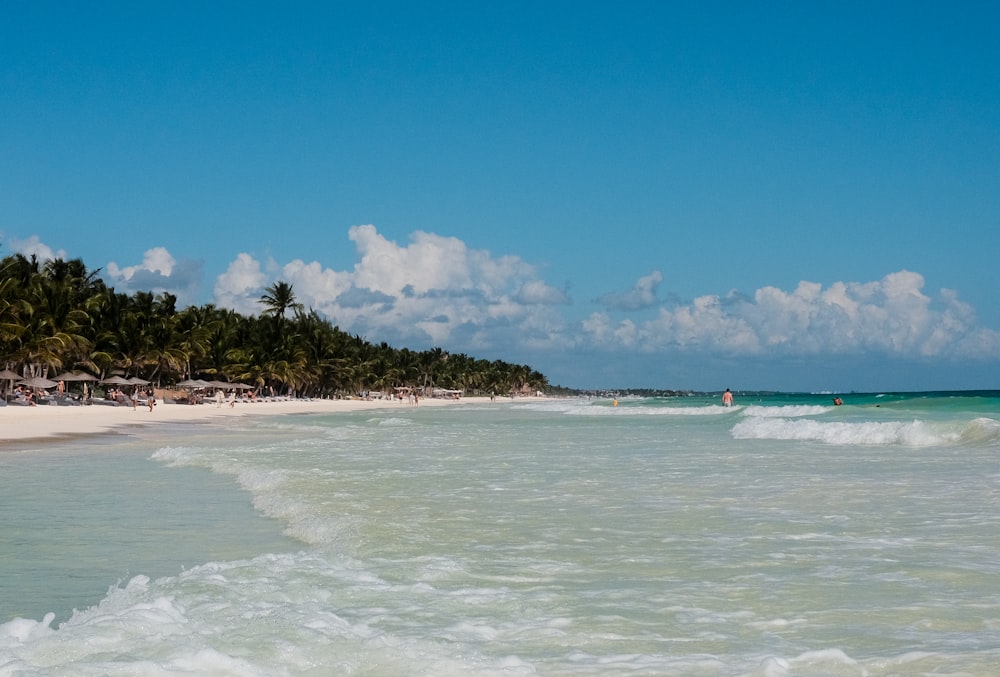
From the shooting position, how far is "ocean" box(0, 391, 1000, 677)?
198 inches

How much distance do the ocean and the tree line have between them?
134 ft

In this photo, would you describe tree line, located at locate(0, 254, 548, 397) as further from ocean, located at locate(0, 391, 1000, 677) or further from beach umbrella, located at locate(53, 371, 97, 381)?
ocean, located at locate(0, 391, 1000, 677)

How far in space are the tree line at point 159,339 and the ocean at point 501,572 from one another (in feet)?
134

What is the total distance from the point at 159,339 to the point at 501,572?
6460cm

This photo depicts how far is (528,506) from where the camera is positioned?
1138cm

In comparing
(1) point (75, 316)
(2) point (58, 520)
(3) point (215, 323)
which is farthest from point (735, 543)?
(3) point (215, 323)

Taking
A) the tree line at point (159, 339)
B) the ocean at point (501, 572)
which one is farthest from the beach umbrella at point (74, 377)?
the ocean at point (501, 572)

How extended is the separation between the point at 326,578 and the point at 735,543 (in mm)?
4039

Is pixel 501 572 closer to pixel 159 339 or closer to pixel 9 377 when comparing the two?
pixel 9 377

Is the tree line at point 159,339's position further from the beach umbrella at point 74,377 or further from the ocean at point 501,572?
the ocean at point 501,572

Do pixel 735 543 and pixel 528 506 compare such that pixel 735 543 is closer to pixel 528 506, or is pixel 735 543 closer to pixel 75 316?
pixel 528 506

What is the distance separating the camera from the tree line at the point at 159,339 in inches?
2037

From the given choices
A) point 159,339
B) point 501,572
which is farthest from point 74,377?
point 501,572

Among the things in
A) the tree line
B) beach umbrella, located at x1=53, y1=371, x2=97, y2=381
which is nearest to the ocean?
the tree line
